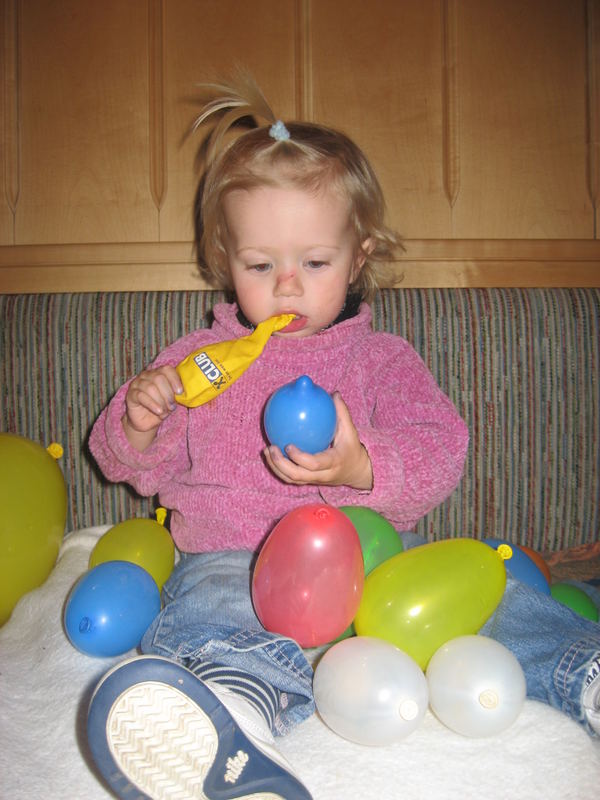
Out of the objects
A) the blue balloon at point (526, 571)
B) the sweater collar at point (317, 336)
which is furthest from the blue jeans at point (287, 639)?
the sweater collar at point (317, 336)

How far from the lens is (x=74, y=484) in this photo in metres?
1.29

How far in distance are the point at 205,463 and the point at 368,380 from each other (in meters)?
0.30

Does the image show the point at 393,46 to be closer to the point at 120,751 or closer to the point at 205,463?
the point at 205,463

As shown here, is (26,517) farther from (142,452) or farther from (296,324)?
(296,324)

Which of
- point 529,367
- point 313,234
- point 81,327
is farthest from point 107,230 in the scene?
point 529,367

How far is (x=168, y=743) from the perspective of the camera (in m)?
0.55

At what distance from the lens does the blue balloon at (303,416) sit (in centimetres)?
77

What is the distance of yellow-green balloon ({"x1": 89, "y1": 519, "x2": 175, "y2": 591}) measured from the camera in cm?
97

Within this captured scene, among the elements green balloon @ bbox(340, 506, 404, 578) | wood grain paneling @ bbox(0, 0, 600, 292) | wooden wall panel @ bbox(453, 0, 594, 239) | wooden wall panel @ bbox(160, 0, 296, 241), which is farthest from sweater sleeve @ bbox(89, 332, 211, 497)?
wooden wall panel @ bbox(453, 0, 594, 239)

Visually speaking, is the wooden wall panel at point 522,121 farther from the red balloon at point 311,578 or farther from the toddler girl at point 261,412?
the red balloon at point 311,578

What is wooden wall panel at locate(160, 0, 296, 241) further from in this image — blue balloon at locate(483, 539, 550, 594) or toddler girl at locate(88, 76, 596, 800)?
blue balloon at locate(483, 539, 550, 594)

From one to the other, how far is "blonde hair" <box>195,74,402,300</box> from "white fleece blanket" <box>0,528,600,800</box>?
722 millimetres

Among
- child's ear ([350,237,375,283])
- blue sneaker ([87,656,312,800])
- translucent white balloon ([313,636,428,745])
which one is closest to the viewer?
blue sneaker ([87,656,312,800])

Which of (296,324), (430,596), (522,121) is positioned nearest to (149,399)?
(296,324)
